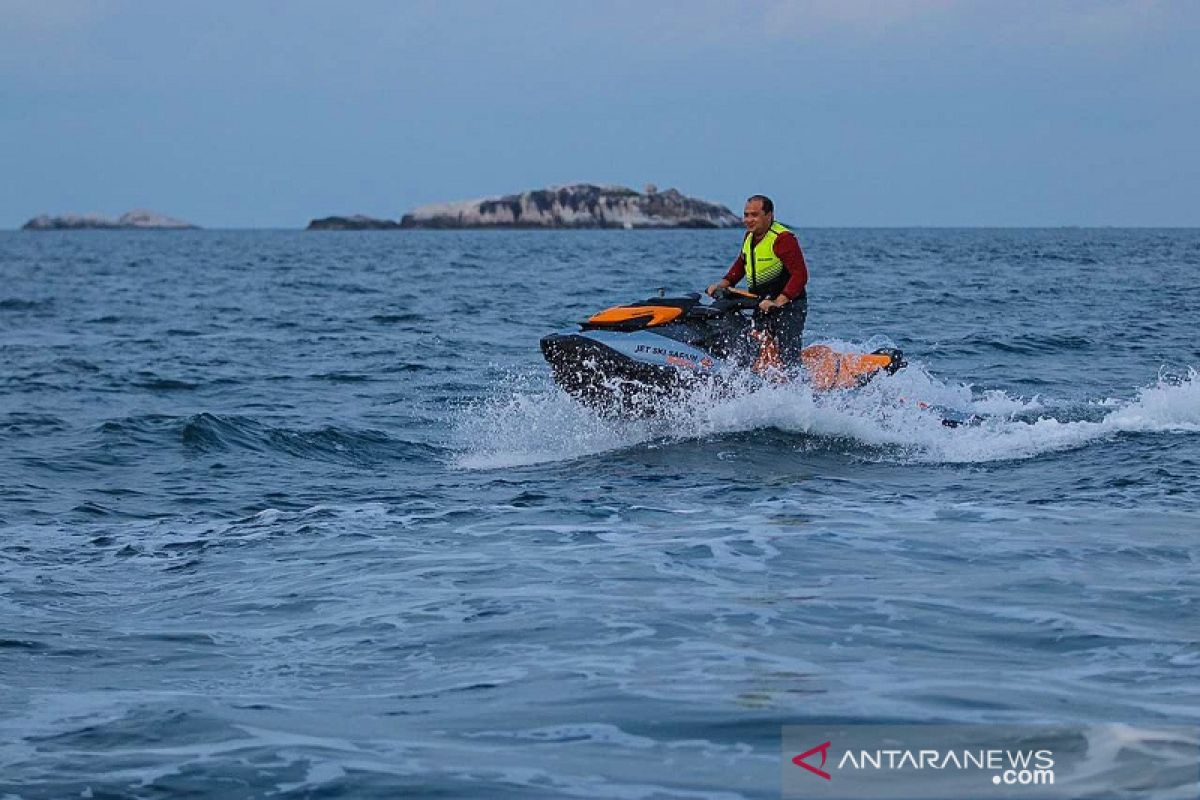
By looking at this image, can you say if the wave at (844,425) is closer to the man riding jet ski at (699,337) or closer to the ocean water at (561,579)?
the ocean water at (561,579)

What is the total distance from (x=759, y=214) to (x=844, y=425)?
5.94 ft

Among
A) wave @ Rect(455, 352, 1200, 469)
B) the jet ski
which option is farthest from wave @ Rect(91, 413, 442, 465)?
the jet ski

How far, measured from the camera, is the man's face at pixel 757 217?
1207 centimetres

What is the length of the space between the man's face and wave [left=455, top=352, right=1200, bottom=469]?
1.22 m

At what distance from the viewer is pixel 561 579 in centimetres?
777

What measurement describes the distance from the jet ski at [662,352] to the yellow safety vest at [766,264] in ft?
0.53

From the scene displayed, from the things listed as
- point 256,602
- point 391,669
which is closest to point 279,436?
point 256,602

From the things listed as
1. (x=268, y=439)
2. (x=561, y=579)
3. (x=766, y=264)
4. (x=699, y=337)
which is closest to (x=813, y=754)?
(x=561, y=579)

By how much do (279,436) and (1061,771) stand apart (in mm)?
9754

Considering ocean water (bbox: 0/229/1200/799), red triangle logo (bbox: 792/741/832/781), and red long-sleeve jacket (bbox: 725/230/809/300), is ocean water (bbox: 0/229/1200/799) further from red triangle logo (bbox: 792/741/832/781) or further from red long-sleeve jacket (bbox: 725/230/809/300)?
red long-sleeve jacket (bbox: 725/230/809/300)

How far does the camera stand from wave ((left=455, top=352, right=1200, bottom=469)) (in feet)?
39.5

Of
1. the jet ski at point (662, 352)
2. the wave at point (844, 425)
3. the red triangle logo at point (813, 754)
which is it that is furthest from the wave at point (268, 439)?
the red triangle logo at point (813, 754)

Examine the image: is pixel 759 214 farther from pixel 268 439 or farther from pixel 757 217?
pixel 268 439

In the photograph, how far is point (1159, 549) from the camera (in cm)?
815
